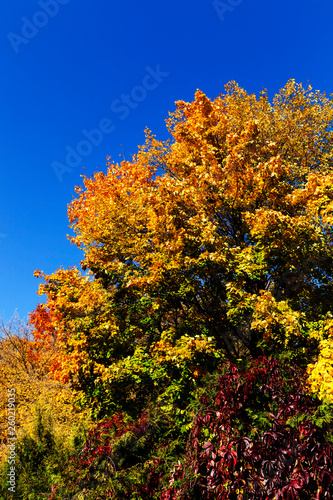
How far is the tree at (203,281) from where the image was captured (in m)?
7.79

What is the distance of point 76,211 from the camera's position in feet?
65.9

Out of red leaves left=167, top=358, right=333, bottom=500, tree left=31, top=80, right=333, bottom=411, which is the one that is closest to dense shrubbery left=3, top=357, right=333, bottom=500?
red leaves left=167, top=358, right=333, bottom=500

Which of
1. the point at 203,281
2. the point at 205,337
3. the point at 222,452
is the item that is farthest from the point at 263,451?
the point at 203,281

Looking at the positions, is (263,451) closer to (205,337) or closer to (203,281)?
(205,337)

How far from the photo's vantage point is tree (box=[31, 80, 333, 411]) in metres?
7.79

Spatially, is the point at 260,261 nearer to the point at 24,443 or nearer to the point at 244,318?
the point at 244,318

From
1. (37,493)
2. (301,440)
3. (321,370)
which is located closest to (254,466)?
(301,440)

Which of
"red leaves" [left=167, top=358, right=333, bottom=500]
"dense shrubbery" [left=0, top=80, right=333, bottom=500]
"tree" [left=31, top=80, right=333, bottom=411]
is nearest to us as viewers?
"red leaves" [left=167, top=358, right=333, bottom=500]

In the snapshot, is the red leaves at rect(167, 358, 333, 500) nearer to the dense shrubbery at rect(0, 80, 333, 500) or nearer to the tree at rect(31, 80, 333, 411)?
the dense shrubbery at rect(0, 80, 333, 500)

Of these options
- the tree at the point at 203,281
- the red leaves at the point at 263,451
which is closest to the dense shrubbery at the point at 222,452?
the red leaves at the point at 263,451

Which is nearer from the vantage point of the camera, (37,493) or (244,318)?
(37,493)

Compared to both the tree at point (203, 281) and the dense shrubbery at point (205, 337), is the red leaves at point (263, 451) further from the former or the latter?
the tree at point (203, 281)

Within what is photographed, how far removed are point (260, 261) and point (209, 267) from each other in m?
1.43

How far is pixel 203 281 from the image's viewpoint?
970 cm
